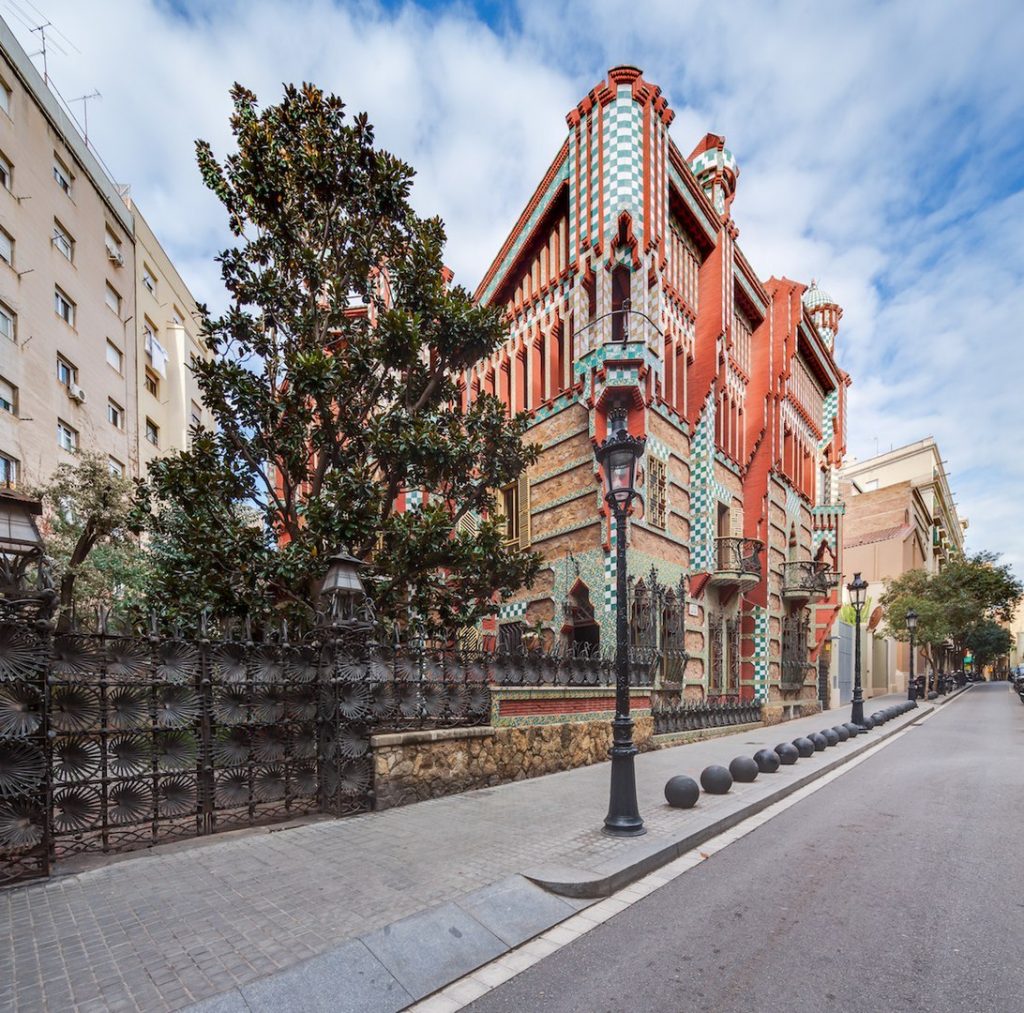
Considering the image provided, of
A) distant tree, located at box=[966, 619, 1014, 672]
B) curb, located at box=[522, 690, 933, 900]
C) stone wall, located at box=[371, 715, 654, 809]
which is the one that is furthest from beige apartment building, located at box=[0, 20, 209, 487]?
distant tree, located at box=[966, 619, 1014, 672]

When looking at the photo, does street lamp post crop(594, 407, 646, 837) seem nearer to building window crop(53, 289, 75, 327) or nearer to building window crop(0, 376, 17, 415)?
building window crop(0, 376, 17, 415)

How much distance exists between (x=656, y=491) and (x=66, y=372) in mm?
20612

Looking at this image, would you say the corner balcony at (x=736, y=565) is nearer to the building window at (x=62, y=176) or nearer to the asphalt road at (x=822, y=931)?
the asphalt road at (x=822, y=931)

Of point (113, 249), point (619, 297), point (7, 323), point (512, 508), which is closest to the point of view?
point (619, 297)

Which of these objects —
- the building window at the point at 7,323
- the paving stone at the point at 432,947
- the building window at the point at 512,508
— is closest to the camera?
the paving stone at the point at 432,947

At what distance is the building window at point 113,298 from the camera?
25.7m

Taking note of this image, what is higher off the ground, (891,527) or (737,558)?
(891,527)

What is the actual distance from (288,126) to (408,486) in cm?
567

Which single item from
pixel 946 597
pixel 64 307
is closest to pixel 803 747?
pixel 64 307

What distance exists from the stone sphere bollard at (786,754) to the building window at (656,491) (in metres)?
5.74

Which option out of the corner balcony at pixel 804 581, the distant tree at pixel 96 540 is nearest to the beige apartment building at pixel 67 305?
the distant tree at pixel 96 540

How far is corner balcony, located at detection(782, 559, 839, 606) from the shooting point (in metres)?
22.6

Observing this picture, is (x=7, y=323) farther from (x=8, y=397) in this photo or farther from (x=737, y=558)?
(x=737, y=558)

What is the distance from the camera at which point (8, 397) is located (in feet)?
63.6
